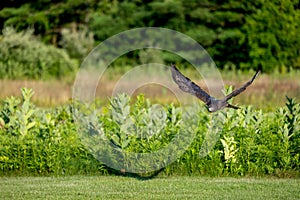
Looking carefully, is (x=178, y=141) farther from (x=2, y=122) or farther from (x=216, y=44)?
(x=216, y=44)

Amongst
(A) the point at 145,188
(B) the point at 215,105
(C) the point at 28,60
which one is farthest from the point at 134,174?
(C) the point at 28,60

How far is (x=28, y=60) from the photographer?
23312mm

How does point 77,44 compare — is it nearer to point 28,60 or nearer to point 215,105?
point 28,60

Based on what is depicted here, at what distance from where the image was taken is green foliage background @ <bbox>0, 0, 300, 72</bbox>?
1064 inches

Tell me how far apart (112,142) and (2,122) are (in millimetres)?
1717

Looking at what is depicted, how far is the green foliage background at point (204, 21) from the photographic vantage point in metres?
27.0

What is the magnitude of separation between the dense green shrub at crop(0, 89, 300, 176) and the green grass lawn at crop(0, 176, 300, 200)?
0.93 feet

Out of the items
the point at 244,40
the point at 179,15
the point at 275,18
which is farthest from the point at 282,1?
the point at 179,15

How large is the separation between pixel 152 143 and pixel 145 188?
97 centimetres

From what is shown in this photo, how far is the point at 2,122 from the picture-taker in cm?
990

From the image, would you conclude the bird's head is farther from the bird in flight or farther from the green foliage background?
the green foliage background

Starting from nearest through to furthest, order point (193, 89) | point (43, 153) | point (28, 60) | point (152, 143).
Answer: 1. point (193, 89)
2. point (152, 143)
3. point (43, 153)
4. point (28, 60)

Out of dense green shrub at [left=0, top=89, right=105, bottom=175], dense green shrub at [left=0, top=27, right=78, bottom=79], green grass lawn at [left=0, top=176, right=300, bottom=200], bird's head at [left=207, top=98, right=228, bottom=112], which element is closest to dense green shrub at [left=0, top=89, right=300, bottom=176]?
dense green shrub at [left=0, top=89, right=105, bottom=175]

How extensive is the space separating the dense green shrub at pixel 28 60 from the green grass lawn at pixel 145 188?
1372 centimetres
